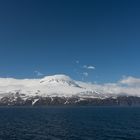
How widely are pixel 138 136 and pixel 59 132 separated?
3499 cm

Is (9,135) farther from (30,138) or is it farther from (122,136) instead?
(122,136)

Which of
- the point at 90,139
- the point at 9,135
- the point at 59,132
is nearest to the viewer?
the point at 90,139

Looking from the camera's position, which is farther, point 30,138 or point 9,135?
point 9,135

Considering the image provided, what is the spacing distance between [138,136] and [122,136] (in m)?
6.41

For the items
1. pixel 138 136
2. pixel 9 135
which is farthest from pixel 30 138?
pixel 138 136

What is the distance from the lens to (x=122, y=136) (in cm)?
11631

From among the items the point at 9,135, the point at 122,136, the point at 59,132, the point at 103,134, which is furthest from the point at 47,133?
the point at 122,136

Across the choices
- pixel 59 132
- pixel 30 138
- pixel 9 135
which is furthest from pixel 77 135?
pixel 9 135

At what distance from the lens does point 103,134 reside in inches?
4793

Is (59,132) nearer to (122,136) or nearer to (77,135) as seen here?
(77,135)

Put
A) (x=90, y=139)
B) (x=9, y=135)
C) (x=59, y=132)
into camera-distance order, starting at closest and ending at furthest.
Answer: (x=90, y=139) → (x=9, y=135) → (x=59, y=132)

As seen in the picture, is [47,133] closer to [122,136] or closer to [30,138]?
[30,138]

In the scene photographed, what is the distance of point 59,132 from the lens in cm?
12762

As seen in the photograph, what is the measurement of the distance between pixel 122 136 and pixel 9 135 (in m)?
47.2
